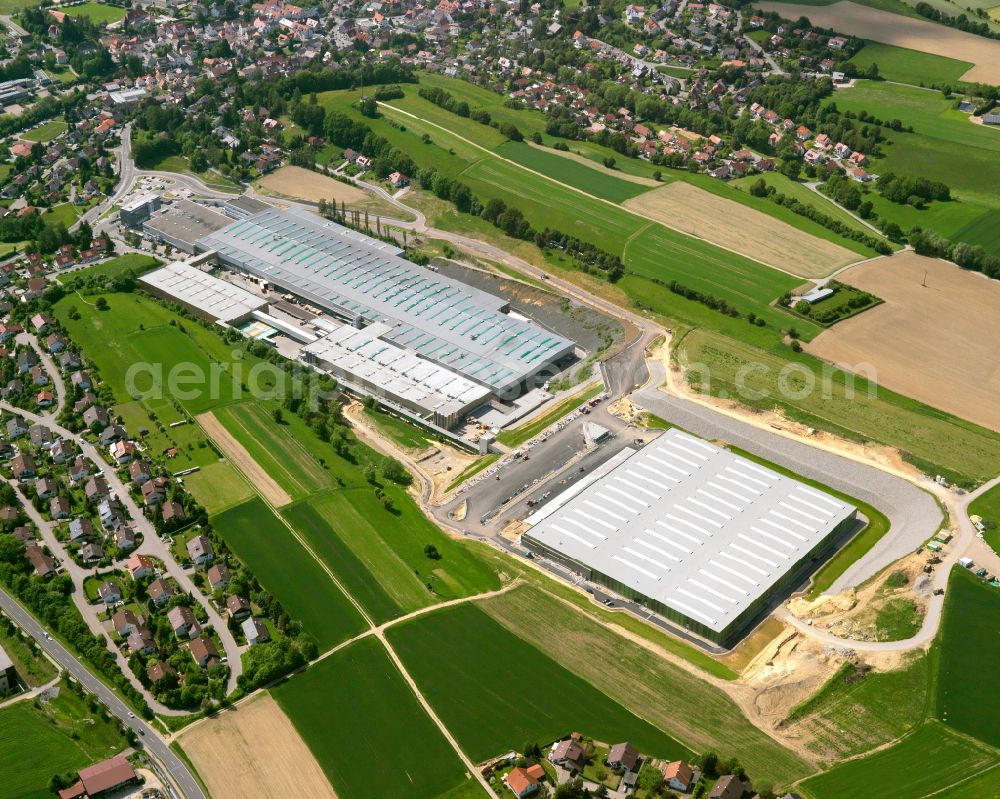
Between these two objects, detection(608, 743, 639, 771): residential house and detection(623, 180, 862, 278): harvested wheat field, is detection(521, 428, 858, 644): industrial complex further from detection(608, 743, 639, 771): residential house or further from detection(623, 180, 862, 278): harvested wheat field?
detection(623, 180, 862, 278): harvested wheat field

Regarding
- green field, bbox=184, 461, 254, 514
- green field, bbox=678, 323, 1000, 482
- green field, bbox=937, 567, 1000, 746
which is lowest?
green field, bbox=184, 461, 254, 514

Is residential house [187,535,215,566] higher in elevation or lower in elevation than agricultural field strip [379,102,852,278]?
lower

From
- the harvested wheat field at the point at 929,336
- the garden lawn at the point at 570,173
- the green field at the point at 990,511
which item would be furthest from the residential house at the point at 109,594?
the garden lawn at the point at 570,173

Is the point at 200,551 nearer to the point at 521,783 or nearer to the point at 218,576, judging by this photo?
the point at 218,576

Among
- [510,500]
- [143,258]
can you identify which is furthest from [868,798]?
[143,258]

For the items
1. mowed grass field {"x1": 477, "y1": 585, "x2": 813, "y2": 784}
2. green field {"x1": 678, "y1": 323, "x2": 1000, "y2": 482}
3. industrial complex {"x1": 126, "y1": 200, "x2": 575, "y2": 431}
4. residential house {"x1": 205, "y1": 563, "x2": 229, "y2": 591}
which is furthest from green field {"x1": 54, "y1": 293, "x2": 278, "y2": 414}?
green field {"x1": 678, "y1": 323, "x2": 1000, "y2": 482}

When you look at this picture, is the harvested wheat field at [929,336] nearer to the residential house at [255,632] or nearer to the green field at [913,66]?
the green field at [913,66]
